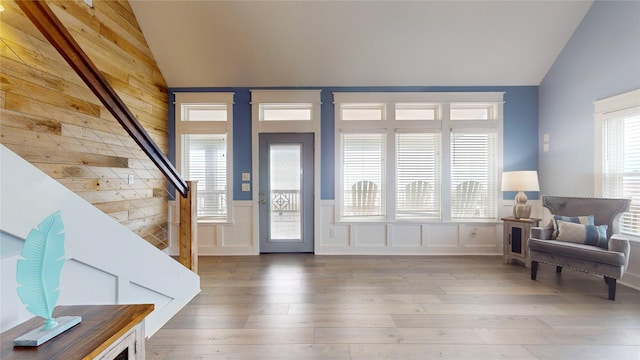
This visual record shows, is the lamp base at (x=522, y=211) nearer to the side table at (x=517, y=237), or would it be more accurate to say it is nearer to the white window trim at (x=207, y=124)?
the side table at (x=517, y=237)

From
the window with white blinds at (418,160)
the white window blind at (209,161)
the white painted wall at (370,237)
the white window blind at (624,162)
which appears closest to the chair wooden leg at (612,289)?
the white window blind at (624,162)

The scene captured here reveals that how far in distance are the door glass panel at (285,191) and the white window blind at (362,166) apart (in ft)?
2.48

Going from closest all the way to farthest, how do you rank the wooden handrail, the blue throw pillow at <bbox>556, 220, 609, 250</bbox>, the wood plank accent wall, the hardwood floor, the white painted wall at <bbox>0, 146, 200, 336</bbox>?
the white painted wall at <bbox>0, 146, 200, 336</bbox>, the wooden handrail, the hardwood floor, the wood plank accent wall, the blue throw pillow at <bbox>556, 220, 609, 250</bbox>

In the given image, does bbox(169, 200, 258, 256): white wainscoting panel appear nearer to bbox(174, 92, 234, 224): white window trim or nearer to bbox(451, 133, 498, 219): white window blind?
bbox(174, 92, 234, 224): white window trim

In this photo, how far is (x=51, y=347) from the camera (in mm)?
906

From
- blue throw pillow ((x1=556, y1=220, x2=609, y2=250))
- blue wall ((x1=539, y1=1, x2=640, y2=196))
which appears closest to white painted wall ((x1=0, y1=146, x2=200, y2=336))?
blue throw pillow ((x1=556, y1=220, x2=609, y2=250))

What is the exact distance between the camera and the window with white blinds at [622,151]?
9.91 feet

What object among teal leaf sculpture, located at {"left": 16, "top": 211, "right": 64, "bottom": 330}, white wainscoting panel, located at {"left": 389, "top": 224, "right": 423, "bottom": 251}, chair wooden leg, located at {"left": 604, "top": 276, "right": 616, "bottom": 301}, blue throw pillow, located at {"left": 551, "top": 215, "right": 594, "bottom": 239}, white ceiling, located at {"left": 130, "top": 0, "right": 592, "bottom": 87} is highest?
white ceiling, located at {"left": 130, "top": 0, "right": 592, "bottom": 87}

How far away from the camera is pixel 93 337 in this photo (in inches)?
38.0

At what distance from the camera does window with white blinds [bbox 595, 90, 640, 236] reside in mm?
3021

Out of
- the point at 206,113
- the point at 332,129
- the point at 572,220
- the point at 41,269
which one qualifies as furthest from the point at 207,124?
the point at 572,220

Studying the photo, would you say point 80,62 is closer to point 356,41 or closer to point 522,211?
point 356,41

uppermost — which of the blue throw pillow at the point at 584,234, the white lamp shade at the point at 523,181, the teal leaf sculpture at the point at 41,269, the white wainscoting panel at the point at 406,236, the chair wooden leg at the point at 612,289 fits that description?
the white lamp shade at the point at 523,181

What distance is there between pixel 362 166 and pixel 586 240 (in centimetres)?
282
